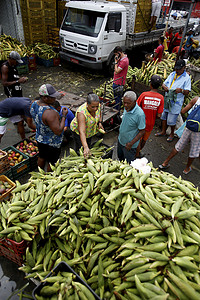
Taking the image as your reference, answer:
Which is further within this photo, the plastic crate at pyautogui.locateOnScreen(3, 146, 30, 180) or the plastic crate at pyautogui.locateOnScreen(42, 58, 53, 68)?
the plastic crate at pyautogui.locateOnScreen(42, 58, 53, 68)

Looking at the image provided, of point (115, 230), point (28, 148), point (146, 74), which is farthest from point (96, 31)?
point (115, 230)

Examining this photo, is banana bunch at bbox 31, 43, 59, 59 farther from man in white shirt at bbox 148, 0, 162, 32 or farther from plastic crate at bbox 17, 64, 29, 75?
man in white shirt at bbox 148, 0, 162, 32

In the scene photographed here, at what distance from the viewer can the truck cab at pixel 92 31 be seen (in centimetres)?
945

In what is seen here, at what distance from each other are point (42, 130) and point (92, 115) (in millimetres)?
1024

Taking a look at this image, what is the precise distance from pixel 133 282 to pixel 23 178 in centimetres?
367

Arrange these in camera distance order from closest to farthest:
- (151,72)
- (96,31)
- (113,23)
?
(151,72) < (96,31) < (113,23)

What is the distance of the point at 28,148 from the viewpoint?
5176 mm

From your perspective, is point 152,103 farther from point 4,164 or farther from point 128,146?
point 4,164

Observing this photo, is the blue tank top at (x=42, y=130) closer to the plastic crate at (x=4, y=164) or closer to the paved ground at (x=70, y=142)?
the plastic crate at (x=4, y=164)

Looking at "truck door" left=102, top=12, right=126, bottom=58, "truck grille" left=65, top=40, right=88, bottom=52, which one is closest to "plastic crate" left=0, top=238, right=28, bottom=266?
"truck grille" left=65, top=40, right=88, bottom=52

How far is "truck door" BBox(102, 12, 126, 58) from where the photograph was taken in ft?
31.4

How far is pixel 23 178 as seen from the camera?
4949 millimetres

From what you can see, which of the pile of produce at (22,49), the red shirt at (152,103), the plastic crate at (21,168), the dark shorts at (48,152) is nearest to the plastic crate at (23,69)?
the pile of produce at (22,49)

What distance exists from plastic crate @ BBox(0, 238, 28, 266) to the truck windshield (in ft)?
30.6
